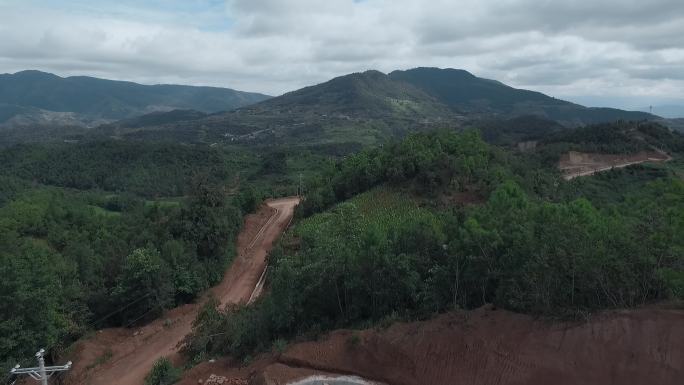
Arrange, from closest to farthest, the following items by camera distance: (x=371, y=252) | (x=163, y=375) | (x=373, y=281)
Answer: (x=371, y=252)
(x=373, y=281)
(x=163, y=375)

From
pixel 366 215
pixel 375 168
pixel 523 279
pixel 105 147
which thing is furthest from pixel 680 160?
pixel 105 147

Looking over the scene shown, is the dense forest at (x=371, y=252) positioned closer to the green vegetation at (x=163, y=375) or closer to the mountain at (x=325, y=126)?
the green vegetation at (x=163, y=375)

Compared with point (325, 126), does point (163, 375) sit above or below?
below

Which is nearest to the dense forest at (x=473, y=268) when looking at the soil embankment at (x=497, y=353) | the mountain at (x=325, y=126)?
the soil embankment at (x=497, y=353)

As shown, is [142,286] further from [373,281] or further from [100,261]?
[373,281]

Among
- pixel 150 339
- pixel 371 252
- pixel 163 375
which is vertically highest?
pixel 371 252

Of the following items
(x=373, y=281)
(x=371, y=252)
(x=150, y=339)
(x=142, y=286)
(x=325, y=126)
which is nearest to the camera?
(x=371, y=252)

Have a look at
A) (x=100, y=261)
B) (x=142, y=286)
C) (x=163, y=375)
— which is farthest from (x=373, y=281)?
(x=100, y=261)
